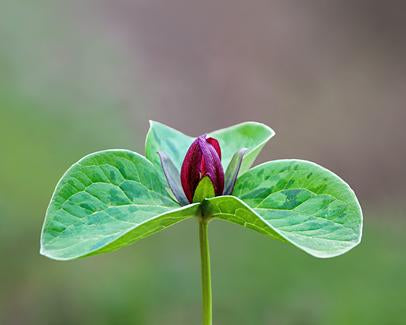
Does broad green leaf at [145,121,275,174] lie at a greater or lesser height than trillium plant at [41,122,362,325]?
greater

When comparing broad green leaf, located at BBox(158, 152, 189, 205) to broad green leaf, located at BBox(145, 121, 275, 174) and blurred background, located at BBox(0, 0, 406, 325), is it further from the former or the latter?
blurred background, located at BBox(0, 0, 406, 325)

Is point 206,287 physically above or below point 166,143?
below

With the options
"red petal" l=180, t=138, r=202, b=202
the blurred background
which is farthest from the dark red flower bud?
the blurred background

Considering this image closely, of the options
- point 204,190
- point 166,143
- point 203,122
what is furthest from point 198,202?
point 203,122

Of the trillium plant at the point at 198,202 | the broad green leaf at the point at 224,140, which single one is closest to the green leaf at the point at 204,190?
the trillium plant at the point at 198,202

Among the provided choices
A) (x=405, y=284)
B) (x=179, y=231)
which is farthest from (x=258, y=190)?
(x=179, y=231)

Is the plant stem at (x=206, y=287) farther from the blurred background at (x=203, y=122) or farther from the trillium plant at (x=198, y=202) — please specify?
the blurred background at (x=203, y=122)

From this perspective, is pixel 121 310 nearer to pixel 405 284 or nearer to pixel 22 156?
pixel 22 156

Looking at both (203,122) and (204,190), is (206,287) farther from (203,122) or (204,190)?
(203,122)

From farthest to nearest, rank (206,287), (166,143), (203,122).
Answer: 1. (203,122)
2. (166,143)
3. (206,287)

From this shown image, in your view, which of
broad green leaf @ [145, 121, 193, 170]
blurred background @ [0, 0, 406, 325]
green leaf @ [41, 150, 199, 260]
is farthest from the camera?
blurred background @ [0, 0, 406, 325]
